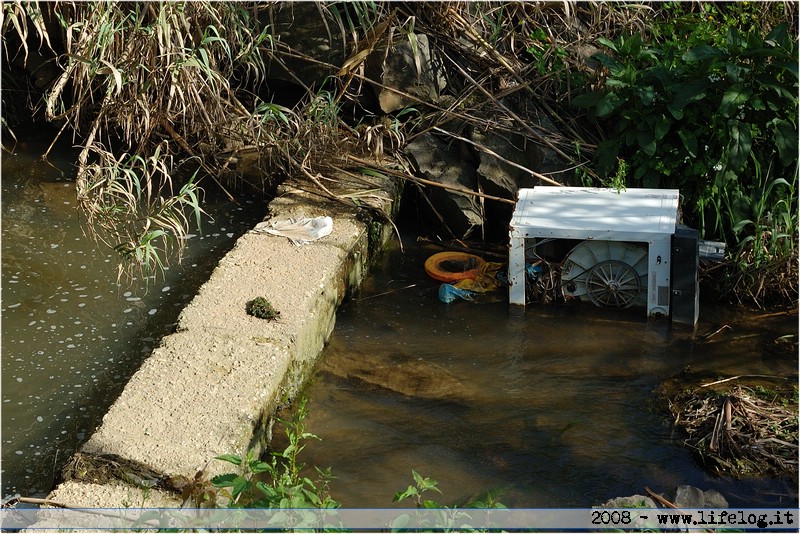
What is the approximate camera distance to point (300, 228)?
16.0ft

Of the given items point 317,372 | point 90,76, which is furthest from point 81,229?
point 317,372

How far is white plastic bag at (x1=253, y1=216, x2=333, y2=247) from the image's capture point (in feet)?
15.7

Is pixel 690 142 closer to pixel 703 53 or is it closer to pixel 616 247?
pixel 703 53

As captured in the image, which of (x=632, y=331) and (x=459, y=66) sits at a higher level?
(x=459, y=66)

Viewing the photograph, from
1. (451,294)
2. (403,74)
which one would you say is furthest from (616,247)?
(403,74)

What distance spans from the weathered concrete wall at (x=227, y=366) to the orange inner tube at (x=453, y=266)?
0.40 metres

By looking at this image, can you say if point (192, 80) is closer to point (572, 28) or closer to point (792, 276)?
point (572, 28)

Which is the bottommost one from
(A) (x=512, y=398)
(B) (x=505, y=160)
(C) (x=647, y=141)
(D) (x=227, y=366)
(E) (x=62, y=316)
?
(A) (x=512, y=398)

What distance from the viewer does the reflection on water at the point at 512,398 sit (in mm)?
3516

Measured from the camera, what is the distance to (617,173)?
5.16 m

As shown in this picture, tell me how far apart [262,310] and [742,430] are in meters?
2.05

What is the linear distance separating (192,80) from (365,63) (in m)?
1.14

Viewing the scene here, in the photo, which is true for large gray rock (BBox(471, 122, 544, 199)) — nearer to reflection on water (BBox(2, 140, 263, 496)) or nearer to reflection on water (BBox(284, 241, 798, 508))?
reflection on water (BBox(284, 241, 798, 508))

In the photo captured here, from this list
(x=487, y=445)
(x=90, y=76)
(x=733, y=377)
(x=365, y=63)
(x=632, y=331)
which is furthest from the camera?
(x=365, y=63)
